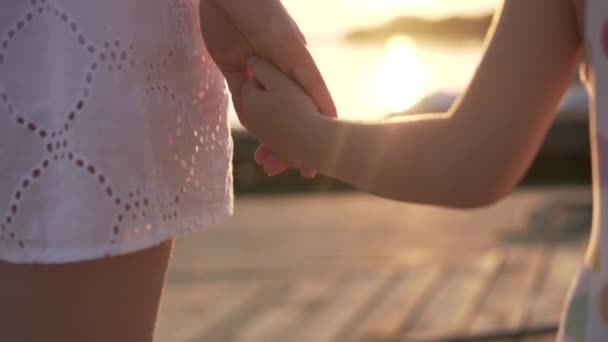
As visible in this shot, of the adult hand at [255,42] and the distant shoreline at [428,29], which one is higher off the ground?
Answer: the adult hand at [255,42]

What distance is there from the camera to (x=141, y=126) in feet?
3.30

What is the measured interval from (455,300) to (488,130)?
2.87 m

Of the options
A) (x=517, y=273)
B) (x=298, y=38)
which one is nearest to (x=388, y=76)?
(x=517, y=273)

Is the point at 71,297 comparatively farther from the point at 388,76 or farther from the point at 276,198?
the point at 388,76

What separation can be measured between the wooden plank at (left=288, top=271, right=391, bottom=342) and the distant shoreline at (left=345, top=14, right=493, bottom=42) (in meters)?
9.51

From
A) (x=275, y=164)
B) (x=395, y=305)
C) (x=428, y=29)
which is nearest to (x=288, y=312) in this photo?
(x=395, y=305)

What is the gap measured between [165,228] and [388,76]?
8.86 meters

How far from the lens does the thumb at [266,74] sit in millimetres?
1003

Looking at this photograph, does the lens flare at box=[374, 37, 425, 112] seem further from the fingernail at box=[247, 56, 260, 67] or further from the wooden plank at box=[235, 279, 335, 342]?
the fingernail at box=[247, 56, 260, 67]

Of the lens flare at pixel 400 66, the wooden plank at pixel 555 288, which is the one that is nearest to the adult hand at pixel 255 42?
the wooden plank at pixel 555 288

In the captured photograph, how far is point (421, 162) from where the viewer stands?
0.79 m

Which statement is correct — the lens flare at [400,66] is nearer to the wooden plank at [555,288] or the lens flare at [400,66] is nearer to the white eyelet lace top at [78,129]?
the wooden plank at [555,288]

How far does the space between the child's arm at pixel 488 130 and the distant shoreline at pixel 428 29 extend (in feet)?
40.8

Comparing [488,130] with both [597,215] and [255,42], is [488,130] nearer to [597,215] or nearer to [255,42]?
[597,215]
